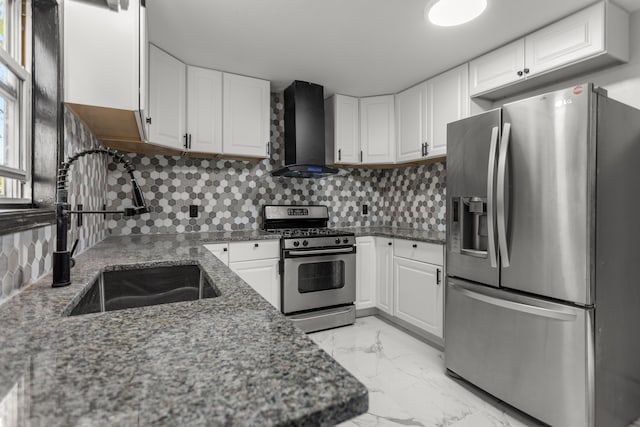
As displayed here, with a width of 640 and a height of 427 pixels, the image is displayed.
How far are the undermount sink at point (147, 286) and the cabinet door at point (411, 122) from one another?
229cm

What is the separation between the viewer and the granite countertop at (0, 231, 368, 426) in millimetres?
381

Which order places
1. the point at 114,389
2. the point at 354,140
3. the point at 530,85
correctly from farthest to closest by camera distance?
the point at 354,140
the point at 530,85
the point at 114,389

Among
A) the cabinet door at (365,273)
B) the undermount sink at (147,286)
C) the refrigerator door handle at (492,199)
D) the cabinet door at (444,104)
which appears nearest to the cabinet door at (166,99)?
the undermount sink at (147,286)

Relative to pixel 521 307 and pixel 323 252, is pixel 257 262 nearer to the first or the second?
pixel 323 252

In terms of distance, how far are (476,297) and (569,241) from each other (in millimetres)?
591

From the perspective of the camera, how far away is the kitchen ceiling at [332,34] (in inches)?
74.2

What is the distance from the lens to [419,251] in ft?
8.81

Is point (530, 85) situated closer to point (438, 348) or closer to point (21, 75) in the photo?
point (438, 348)

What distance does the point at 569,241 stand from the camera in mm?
1523

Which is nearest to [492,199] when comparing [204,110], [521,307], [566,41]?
[521,307]

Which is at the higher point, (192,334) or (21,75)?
(21,75)

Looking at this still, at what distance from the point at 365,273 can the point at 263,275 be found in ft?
3.38

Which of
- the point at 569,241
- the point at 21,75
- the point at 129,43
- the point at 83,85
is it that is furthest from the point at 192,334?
the point at 569,241

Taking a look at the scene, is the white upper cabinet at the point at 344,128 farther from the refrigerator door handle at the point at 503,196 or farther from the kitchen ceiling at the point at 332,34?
the refrigerator door handle at the point at 503,196
